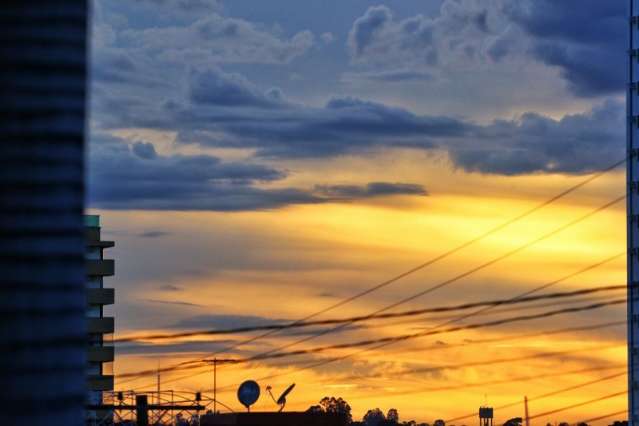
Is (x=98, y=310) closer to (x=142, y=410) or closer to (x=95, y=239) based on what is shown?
(x=95, y=239)

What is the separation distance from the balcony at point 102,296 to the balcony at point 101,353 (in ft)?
15.1

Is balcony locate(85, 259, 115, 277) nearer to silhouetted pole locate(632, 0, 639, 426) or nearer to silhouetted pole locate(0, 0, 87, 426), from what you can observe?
silhouetted pole locate(632, 0, 639, 426)

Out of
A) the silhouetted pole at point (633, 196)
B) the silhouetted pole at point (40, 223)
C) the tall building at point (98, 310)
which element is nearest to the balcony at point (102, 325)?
the tall building at point (98, 310)

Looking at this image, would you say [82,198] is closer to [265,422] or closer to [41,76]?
[41,76]

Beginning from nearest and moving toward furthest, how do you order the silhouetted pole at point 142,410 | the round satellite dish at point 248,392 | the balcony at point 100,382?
the silhouetted pole at point 142,410
the round satellite dish at point 248,392
the balcony at point 100,382

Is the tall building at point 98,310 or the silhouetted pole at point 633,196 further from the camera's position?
the tall building at point 98,310

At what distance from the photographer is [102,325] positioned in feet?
449

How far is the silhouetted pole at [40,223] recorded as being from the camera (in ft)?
55.9

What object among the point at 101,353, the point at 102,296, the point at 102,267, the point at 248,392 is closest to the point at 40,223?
the point at 248,392

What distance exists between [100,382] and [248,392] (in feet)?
176

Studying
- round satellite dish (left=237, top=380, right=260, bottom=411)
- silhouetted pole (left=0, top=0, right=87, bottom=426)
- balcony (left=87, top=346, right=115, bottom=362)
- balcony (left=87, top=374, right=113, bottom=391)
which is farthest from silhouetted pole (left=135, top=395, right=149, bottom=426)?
balcony (left=87, top=346, right=115, bottom=362)

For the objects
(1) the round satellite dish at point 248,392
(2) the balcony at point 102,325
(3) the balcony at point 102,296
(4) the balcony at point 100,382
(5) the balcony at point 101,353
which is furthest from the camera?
(5) the balcony at point 101,353

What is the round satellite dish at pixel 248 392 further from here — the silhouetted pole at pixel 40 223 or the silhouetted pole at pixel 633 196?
the silhouetted pole at pixel 40 223

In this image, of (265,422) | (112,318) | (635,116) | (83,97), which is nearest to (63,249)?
(83,97)
